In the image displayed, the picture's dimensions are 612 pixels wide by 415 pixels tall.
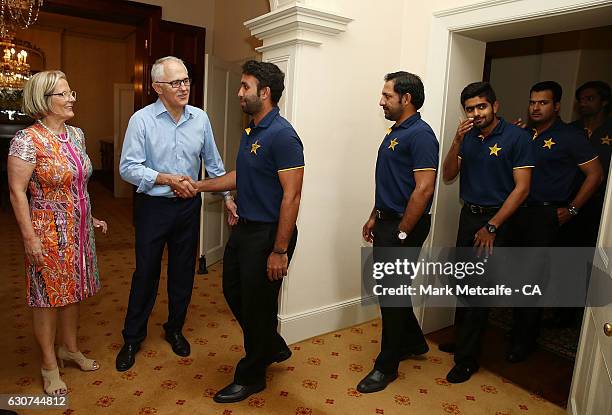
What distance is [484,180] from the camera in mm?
2650

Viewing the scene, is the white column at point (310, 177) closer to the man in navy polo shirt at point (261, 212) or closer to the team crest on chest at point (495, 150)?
the man in navy polo shirt at point (261, 212)

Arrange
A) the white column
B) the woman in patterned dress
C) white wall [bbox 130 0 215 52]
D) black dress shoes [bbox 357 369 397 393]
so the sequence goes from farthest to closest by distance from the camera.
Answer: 1. white wall [bbox 130 0 215 52]
2. the white column
3. black dress shoes [bbox 357 369 397 393]
4. the woman in patterned dress

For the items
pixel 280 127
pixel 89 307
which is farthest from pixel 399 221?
pixel 89 307

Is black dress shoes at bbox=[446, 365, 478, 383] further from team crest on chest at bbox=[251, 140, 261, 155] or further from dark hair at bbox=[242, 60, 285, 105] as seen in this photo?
dark hair at bbox=[242, 60, 285, 105]

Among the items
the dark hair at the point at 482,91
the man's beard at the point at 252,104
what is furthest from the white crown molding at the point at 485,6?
the man's beard at the point at 252,104

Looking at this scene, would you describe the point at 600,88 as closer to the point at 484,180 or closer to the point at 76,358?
the point at 484,180

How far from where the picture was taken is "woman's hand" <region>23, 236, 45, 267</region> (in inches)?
84.4

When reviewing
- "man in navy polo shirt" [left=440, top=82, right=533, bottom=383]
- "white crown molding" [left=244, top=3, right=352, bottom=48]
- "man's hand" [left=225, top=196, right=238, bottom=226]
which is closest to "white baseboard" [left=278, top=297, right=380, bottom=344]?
"man's hand" [left=225, top=196, right=238, bottom=226]

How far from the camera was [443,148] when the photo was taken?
10.1 feet

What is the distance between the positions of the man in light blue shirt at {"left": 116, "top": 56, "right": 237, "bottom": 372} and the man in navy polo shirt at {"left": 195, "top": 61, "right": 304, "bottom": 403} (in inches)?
16.6

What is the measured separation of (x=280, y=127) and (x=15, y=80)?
23.6 feet

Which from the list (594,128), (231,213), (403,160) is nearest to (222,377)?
(231,213)

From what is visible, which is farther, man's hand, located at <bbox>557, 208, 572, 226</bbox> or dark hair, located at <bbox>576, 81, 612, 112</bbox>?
dark hair, located at <bbox>576, 81, 612, 112</bbox>

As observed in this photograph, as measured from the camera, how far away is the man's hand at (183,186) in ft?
8.15
